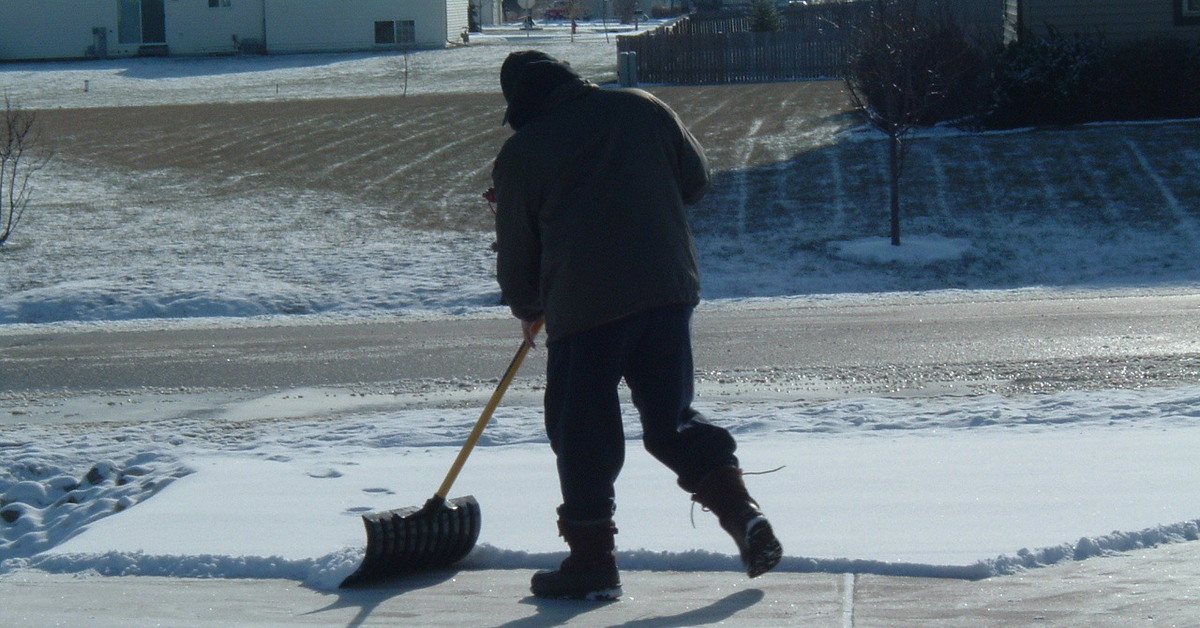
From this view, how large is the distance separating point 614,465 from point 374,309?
8.84 meters

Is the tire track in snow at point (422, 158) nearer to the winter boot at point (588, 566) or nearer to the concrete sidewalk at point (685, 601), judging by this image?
the concrete sidewalk at point (685, 601)

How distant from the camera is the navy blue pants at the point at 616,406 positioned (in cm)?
415

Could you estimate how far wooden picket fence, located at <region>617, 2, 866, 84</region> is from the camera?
33250mm

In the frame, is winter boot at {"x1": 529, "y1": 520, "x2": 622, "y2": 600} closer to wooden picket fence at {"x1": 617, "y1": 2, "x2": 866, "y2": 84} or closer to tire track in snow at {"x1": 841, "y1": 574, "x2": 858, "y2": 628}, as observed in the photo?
tire track in snow at {"x1": 841, "y1": 574, "x2": 858, "y2": 628}

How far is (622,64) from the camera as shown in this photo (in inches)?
1289

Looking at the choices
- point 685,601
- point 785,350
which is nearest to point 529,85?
point 685,601

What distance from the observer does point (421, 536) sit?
Result: 4590mm

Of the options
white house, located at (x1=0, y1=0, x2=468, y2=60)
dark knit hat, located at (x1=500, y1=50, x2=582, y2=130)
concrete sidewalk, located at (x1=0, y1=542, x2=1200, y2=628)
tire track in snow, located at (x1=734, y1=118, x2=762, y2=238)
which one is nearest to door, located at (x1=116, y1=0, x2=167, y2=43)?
white house, located at (x1=0, y1=0, x2=468, y2=60)

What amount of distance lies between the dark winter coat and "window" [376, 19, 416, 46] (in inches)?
1800

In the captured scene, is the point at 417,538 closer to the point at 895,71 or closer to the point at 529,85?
the point at 529,85

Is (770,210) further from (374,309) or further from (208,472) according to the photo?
(208,472)

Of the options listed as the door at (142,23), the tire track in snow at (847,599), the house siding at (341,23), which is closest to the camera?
the tire track in snow at (847,599)

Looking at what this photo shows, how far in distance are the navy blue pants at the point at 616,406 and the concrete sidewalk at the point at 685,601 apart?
1.17 feet

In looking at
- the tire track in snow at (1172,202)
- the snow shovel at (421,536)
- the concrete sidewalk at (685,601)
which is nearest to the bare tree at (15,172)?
the concrete sidewalk at (685,601)
